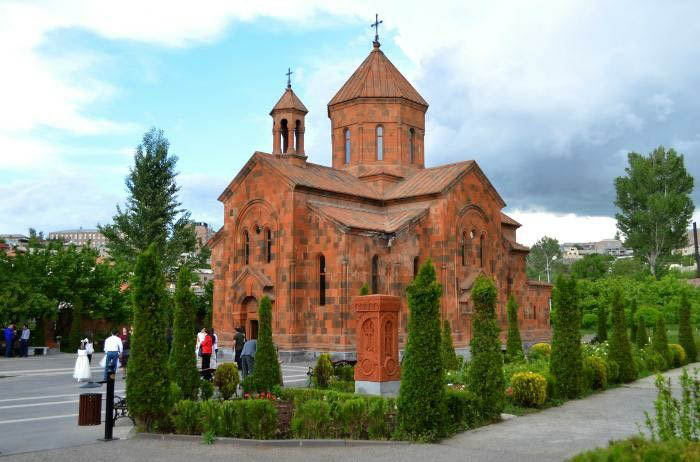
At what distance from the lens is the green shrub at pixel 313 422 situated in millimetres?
10430

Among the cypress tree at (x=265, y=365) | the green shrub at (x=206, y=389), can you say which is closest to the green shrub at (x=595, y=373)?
the cypress tree at (x=265, y=365)

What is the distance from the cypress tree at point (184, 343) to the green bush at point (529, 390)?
22.3 ft

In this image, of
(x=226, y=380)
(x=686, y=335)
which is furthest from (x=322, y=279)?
(x=686, y=335)

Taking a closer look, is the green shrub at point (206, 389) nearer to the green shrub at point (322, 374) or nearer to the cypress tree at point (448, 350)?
the green shrub at point (322, 374)

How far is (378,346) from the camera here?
1325 cm

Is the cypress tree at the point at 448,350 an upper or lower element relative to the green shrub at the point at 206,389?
upper

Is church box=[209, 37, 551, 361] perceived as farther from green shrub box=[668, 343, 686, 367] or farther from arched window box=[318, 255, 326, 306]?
green shrub box=[668, 343, 686, 367]

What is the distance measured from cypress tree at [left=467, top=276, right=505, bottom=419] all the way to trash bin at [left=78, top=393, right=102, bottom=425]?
6958 mm

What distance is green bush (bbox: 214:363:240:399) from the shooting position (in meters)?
14.0

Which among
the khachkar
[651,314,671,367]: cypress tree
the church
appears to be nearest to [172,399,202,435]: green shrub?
the khachkar

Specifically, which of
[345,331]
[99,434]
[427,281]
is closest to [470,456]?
[427,281]

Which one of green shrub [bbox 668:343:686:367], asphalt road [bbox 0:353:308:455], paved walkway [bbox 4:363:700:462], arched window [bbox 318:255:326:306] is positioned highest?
arched window [bbox 318:255:326:306]

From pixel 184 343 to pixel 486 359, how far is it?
5.92 metres

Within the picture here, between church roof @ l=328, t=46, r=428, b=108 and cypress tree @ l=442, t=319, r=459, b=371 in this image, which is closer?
cypress tree @ l=442, t=319, r=459, b=371
